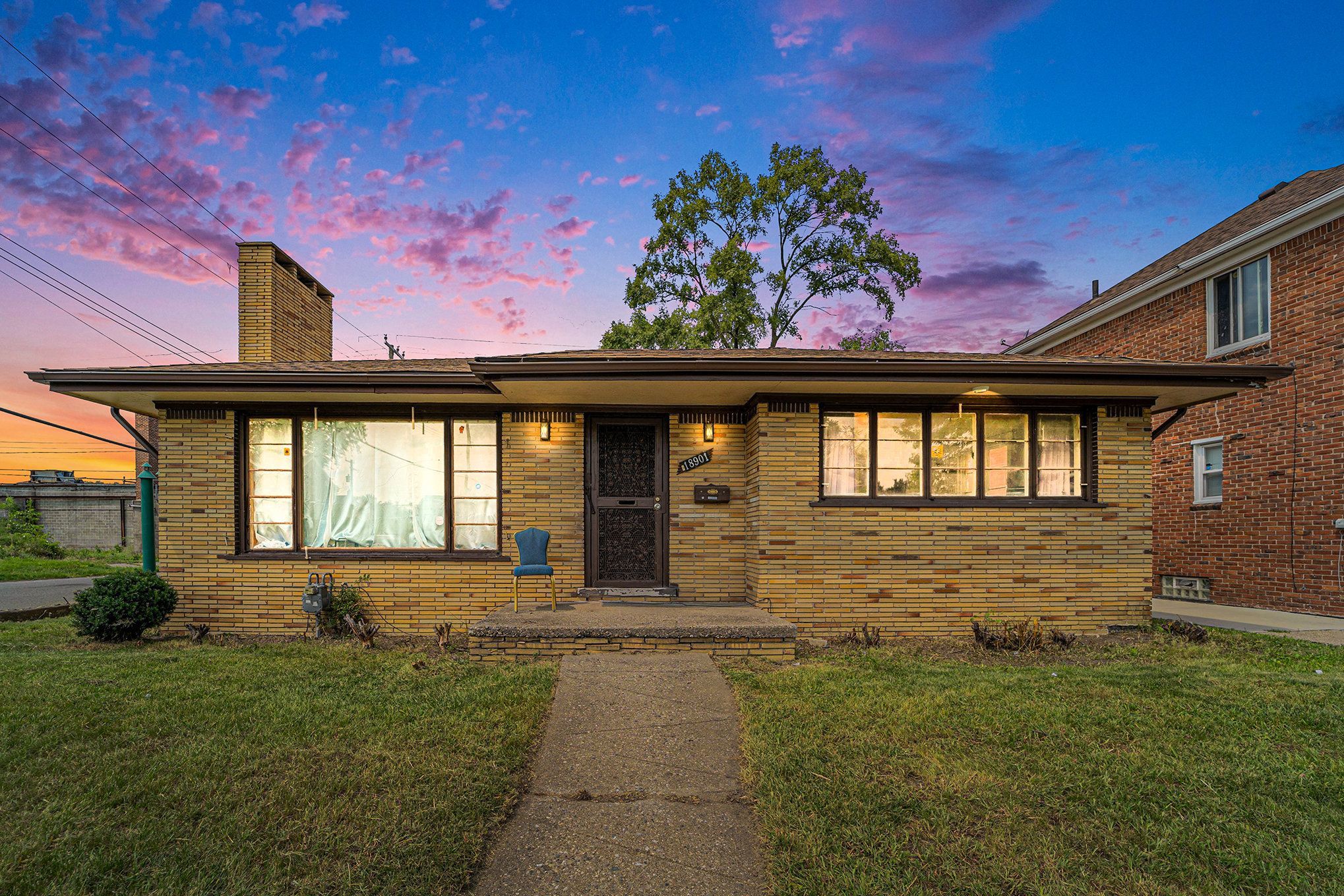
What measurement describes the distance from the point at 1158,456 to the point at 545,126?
13164mm

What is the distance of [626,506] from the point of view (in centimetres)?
767

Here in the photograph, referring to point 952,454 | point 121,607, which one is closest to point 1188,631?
point 952,454

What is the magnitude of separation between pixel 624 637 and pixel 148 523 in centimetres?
710

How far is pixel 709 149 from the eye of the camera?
18.0 metres

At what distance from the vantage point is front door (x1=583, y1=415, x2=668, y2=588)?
7633mm

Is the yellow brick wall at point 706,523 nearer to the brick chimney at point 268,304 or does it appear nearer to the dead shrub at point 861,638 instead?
the dead shrub at point 861,638

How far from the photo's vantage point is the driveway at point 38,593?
30.1 ft

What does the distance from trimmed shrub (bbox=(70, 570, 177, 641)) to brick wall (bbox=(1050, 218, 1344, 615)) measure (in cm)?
1518

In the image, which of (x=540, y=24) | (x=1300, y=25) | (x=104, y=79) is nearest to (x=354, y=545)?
(x=540, y=24)

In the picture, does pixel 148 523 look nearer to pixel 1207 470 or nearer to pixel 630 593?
pixel 630 593

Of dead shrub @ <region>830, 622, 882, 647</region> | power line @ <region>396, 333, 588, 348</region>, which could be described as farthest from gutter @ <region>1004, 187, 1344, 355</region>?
power line @ <region>396, 333, 588, 348</region>

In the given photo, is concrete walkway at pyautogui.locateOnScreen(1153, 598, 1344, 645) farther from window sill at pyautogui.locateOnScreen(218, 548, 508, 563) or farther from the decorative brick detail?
window sill at pyautogui.locateOnScreen(218, 548, 508, 563)

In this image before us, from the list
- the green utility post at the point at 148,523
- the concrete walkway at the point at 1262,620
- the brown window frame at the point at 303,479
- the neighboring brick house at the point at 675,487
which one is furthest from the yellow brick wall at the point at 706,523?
the green utility post at the point at 148,523

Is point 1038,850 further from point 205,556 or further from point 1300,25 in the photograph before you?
point 1300,25
